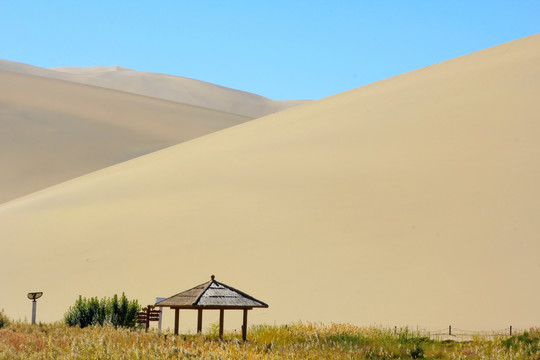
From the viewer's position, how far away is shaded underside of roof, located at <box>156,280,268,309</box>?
14.9 metres

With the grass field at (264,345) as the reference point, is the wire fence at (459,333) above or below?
above

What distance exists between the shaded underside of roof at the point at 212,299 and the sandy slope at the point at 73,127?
37.5 meters

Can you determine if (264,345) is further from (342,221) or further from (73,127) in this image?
(73,127)

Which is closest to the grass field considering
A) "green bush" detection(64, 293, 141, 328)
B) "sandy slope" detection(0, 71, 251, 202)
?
"green bush" detection(64, 293, 141, 328)


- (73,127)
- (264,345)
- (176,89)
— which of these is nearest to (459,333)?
(264,345)

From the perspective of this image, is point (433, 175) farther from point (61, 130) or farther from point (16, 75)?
point (16, 75)

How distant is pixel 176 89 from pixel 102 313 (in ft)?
444

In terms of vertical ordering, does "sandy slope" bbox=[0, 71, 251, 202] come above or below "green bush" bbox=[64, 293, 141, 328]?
above

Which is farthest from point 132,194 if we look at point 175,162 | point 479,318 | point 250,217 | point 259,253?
point 479,318

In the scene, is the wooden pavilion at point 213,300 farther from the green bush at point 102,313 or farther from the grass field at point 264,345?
the green bush at point 102,313

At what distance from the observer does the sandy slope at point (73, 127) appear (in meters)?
56.7

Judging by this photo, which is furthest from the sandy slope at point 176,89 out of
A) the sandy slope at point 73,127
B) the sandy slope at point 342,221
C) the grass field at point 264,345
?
the grass field at point 264,345

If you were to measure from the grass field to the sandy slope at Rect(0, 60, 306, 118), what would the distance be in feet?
412

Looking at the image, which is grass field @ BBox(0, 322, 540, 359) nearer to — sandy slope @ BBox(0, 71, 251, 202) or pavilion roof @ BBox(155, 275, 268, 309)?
pavilion roof @ BBox(155, 275, 268, 309)
